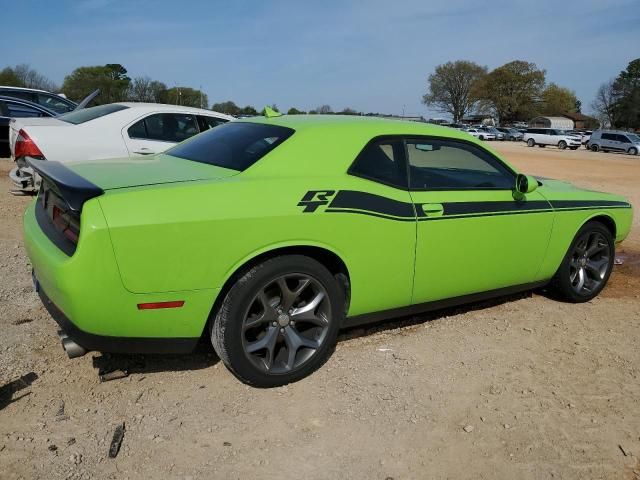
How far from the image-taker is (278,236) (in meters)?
2.96

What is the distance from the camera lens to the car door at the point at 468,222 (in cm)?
361

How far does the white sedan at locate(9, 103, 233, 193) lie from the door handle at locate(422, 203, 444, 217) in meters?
4.35

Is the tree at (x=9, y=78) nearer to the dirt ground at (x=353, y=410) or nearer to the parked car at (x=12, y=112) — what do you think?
the parked car at (x=12, y=112)

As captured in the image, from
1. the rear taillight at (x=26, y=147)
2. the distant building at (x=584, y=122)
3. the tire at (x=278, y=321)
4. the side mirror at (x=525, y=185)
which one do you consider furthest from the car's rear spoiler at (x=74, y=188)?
the distant building at (x=584, y=122)

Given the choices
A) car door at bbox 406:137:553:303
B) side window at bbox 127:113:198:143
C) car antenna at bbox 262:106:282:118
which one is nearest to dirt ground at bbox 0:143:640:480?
car door at bbox 406:137:553:303

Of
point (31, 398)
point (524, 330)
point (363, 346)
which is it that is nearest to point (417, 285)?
point (363, 346)

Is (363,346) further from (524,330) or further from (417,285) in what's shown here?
(524,330)

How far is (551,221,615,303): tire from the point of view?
464 centimetres

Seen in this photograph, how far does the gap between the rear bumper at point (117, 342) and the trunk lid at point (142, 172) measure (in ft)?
2.28

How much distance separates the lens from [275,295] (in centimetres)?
313

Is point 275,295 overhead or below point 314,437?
overhead

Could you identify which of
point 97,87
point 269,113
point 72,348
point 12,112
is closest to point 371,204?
point 269,113

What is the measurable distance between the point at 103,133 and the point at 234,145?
428 cm

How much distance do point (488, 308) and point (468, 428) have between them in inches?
73.3
